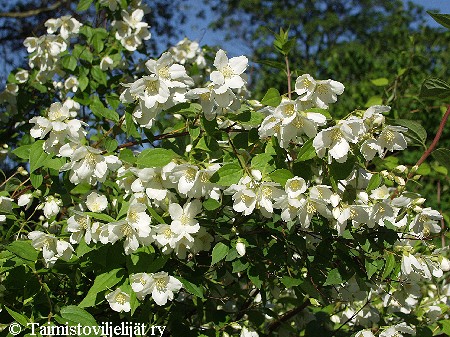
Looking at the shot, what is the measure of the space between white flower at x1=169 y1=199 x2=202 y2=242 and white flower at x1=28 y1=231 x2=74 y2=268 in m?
0.33

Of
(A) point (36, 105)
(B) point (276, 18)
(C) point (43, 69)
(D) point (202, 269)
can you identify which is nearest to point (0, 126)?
(A) point (36, 105)

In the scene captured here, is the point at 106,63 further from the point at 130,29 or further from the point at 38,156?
the point at 38,156

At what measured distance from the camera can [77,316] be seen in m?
1.29

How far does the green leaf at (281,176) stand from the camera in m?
1.21

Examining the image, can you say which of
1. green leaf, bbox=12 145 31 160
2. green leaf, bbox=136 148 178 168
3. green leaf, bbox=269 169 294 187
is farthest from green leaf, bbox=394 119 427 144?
green leaf, bbox=12 145 31 160

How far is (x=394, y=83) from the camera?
320 cm

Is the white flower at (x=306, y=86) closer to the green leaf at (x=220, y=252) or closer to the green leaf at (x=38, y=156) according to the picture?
the green leaf at (x=220, y=252)

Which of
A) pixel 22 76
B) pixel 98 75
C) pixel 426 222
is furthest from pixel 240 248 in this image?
pixel 22 76

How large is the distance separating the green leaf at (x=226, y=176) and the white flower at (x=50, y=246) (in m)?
0.47

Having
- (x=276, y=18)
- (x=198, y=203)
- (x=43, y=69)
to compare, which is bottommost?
(x=276, y=18)

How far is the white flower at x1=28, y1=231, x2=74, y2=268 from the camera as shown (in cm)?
141

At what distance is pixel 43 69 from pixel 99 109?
1.24 m

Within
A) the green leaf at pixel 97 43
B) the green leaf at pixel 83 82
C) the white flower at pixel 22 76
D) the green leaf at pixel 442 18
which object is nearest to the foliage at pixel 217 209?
the green leaf at pixel 442 18

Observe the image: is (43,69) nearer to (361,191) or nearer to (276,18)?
(361,191)
